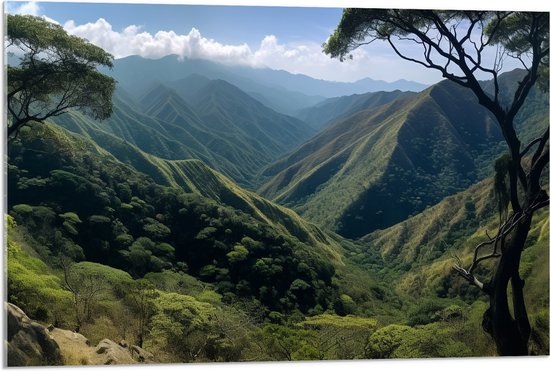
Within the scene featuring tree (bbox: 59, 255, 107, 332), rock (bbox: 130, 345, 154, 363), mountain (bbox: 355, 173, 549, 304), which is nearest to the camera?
rock (bbox: 130, 345, 154, 363)

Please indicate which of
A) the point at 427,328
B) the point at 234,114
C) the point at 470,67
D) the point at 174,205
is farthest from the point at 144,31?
the point at 234,114

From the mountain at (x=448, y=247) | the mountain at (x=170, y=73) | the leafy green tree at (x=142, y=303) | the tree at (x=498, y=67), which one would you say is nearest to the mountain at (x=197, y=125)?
the mountain at (x=170, y=73)

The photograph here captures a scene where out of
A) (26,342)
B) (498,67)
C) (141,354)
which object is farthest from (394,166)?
(26,342)

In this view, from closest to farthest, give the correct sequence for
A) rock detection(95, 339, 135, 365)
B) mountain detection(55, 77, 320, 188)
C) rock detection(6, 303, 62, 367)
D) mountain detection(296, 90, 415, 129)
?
1. rock detection(6, 303, 62, 367)
2. rock detection(95, 339, 135, 365)
3. mountain detection(55, 77, 320, 188)
4. mountain detection(296, 90, 415, 129)

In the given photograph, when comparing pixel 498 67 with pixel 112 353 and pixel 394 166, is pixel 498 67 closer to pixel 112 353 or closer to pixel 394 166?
pixel 112 353

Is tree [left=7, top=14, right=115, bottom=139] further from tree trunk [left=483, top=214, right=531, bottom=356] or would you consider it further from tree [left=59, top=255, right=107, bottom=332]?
tree trunk [left=483, top=214, right=531, bottom=356]

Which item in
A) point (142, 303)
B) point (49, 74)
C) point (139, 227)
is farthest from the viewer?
point (139, 227)

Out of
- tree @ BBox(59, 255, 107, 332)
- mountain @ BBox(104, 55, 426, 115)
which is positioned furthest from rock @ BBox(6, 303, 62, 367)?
mountain @ BBox(104, 55, 426, 115)

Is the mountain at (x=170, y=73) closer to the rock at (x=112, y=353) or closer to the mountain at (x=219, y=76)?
the mountain at (x=219, y=76)
